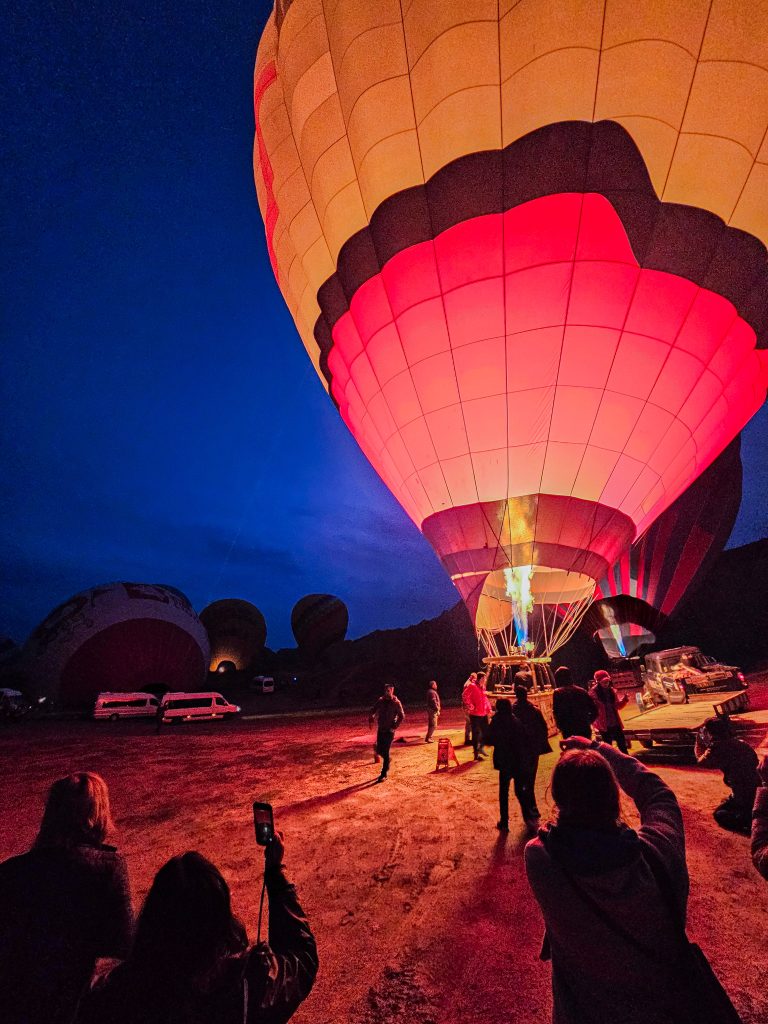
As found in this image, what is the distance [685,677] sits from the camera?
11.4m

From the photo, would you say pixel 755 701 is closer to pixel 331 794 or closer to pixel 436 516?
pixel 436 516

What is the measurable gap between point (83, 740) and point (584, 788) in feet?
43.0

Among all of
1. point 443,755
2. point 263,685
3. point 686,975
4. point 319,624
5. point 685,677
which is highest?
point 319,624

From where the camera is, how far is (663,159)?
557cm

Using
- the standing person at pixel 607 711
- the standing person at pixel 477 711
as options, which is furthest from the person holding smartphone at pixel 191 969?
the standing person at pixel 477 711

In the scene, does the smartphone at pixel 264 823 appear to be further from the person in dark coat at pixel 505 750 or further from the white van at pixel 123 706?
the white van at pixel 123 706

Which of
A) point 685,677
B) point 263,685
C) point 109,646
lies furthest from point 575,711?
point 263,685

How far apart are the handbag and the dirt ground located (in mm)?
1362

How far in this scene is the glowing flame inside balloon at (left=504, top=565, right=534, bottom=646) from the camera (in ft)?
27.9

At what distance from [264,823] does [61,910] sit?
577 millimetres

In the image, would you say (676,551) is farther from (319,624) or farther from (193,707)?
(319,624)

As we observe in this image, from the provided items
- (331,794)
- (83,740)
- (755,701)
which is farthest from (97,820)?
(755,701)

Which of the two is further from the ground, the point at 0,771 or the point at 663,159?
the point at 663,159

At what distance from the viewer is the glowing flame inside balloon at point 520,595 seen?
851 cm
